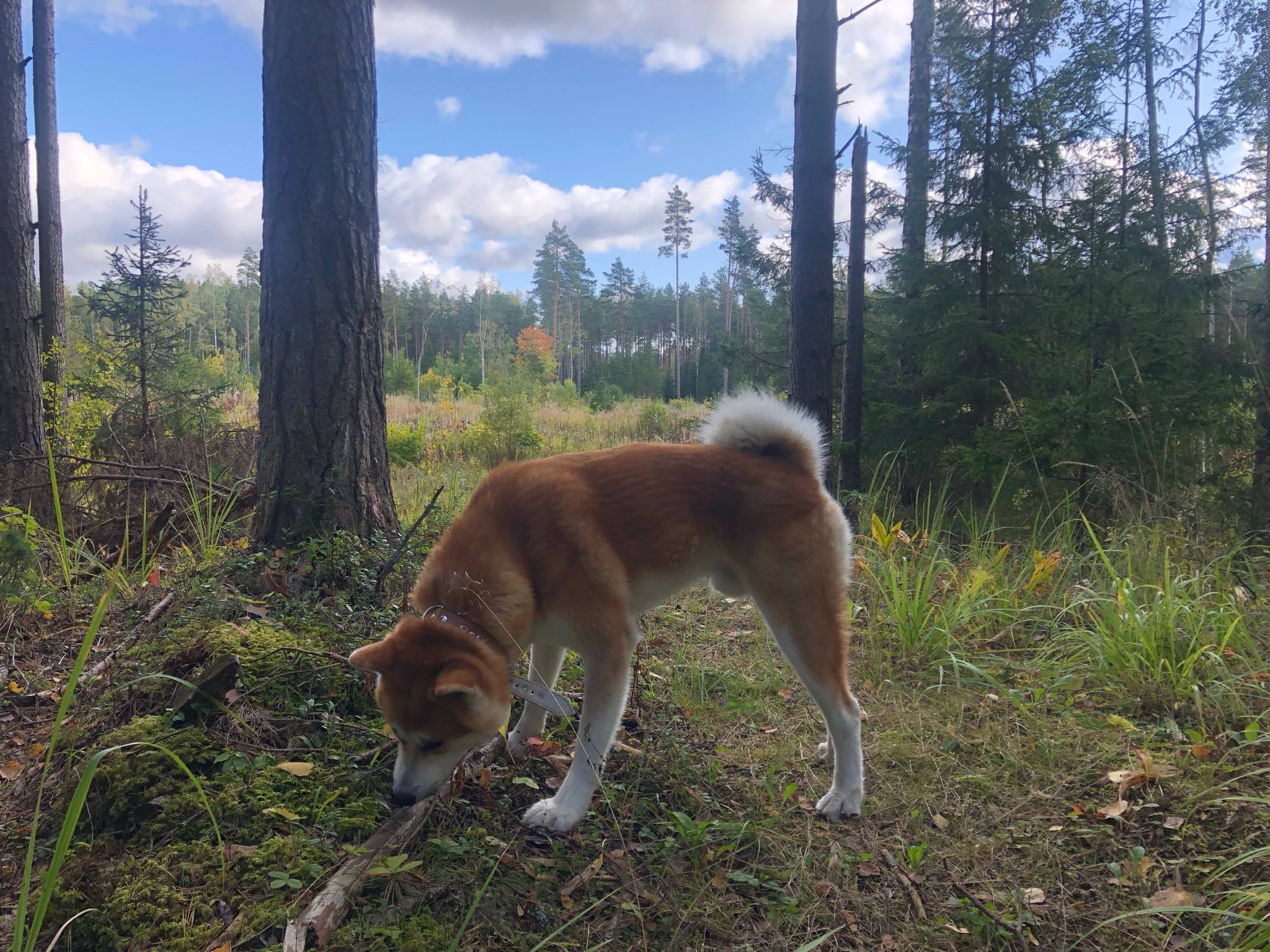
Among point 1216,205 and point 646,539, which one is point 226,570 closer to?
point 646,539

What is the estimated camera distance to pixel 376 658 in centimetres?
244

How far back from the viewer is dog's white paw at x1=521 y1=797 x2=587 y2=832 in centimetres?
255

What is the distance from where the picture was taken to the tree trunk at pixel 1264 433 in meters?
5.79

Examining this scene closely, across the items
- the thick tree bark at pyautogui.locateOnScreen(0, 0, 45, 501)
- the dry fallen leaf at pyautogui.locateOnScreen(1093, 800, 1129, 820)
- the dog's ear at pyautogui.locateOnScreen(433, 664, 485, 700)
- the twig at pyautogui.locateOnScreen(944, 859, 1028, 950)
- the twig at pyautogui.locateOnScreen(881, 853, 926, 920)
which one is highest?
the thick tree bark at pyautogui.locateOnScreen(0, 0, 45, 501)

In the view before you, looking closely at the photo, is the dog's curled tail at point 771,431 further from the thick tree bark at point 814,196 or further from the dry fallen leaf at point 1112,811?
the thick tree bark at point 814,196

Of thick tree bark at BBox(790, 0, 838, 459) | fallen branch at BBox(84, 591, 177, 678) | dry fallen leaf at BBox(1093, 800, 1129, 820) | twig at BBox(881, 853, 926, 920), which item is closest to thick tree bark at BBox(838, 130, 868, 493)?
thick tree bark at BBox(790, 0, 838, 459)

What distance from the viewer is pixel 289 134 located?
13.3 feet

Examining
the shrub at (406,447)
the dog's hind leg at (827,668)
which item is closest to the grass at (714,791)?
the dog's hind leg at (827,668)

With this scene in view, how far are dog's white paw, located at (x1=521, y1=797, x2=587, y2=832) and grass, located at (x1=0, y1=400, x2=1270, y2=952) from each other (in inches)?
1.8

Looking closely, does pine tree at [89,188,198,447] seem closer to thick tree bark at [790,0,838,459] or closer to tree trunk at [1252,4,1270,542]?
thick tree bark at [790,0,838,459]

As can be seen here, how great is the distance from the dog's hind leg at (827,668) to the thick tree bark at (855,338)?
672 centimetres

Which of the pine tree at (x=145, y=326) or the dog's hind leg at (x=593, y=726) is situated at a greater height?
the pine tree at (x=145, y=326)

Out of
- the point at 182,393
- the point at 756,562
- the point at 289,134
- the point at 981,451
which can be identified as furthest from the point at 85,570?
the point at 981,451

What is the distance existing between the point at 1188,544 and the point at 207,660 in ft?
19.9
